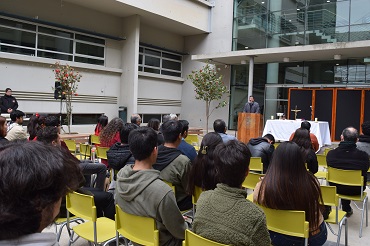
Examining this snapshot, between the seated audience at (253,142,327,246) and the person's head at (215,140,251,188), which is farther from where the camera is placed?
the seated audience at (253,142,327,246)

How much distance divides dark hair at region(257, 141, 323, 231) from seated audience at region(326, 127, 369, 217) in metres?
2.01

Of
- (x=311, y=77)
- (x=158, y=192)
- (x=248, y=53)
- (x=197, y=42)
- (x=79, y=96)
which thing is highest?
(x=197, y=42)

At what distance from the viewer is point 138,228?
219 cm

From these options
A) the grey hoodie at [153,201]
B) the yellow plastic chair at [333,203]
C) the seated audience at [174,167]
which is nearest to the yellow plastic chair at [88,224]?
the grey hoodie at [153,201]

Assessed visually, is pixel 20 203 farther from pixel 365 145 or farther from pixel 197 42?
pixel 197 42

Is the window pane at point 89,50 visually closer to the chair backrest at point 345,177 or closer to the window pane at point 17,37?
the window pane at point 17,37

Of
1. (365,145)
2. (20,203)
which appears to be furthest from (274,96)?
(20,203)

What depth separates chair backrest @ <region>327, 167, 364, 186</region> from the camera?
3818 millimetres

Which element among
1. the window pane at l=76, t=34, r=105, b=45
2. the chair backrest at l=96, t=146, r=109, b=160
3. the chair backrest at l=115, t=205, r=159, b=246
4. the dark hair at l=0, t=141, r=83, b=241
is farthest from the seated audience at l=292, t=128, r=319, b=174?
Result: the window pane at l=76, t=34, r=105, b=45

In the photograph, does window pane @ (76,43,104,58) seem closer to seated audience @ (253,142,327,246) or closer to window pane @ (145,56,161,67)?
window pane @ (145,56,161,67)

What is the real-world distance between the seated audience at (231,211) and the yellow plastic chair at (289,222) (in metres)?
0.64

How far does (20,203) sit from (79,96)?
39.8 ft

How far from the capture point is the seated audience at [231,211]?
1.70 m

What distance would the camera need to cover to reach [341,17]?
1155 centimetres
